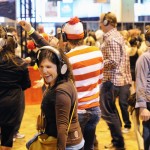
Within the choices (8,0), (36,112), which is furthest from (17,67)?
(8,0)

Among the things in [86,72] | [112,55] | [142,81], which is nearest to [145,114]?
[142,81]

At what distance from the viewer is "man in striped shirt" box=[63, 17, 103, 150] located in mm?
3416

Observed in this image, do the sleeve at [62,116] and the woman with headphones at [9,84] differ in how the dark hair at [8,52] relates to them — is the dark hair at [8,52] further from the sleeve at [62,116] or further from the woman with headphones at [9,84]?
the sleeve at [62,116]

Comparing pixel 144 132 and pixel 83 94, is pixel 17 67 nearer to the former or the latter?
pixel 83 94

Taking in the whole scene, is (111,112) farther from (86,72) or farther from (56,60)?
(56,60)

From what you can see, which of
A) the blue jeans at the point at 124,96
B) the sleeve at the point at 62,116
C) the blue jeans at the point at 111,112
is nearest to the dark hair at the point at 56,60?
the sleeve at the point at 62,116

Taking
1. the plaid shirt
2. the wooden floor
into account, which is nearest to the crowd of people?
the plaid shirt

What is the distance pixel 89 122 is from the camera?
359cm

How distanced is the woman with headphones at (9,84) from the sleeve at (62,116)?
72.0 inches

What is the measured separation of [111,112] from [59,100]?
2538mm

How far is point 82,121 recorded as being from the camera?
3.48 m

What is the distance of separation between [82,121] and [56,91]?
105 centimetres

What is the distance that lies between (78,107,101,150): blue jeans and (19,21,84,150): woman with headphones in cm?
84

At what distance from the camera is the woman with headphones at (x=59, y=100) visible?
243cm
